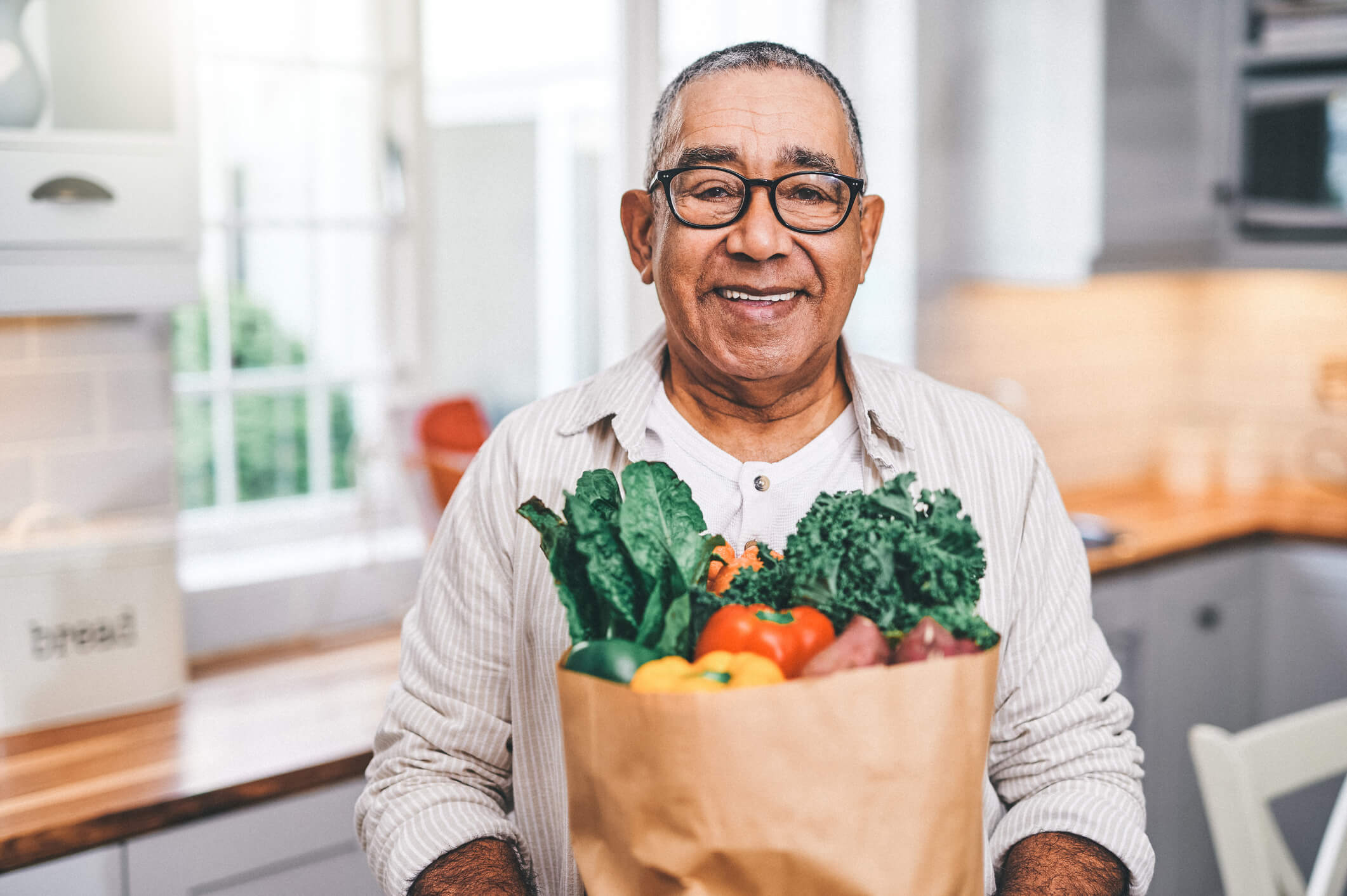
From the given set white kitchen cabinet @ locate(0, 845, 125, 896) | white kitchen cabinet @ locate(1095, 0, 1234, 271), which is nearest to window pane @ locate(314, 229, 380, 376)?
white kitchen cabinet @ locate(0, 845, 125, 896)

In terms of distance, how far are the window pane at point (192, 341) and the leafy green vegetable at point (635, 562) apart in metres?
1.58

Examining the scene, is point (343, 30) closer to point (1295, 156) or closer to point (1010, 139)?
point (1010, 139)

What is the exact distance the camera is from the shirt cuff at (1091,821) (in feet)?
3.53

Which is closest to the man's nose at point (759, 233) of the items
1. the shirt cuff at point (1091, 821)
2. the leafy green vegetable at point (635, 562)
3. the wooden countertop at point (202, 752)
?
the leafy green vegetable at point (635, 562)

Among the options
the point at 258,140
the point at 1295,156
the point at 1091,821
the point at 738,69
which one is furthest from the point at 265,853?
the point at 1295,156

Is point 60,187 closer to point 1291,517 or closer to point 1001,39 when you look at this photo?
point 1001,39

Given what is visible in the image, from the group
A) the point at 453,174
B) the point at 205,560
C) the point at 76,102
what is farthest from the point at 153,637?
the point at 453,174

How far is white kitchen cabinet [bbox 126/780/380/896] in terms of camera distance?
5.01 feet

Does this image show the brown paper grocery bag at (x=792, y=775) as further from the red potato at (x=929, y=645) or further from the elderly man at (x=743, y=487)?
the elderly man at (x=743, y=487)

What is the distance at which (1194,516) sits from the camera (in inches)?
120

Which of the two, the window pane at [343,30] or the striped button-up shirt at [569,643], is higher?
the window pane at [343,30]

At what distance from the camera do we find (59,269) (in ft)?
5.40

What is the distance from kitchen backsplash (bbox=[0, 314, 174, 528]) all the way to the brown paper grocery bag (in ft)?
4.69

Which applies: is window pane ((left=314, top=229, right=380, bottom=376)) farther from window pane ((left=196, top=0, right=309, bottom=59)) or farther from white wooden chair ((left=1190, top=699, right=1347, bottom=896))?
white wooden chair ((left=1190, top=699, right=1347, bottom=896))
